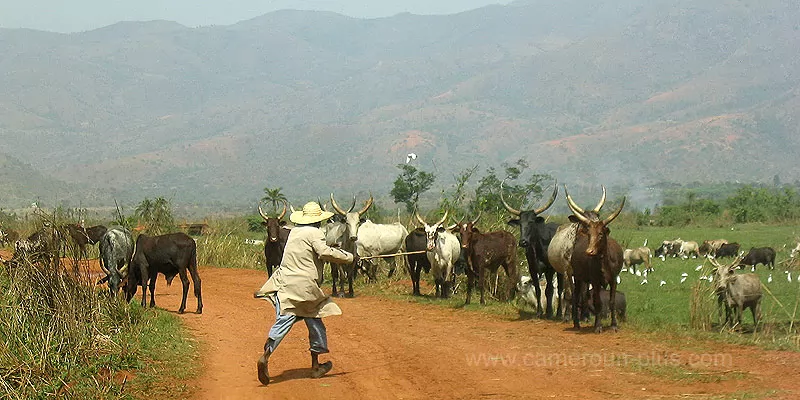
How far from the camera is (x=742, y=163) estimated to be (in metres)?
145

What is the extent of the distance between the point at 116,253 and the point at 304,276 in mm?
7209

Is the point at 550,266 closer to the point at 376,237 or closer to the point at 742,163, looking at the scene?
the point at 376,237

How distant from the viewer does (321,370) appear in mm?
11656

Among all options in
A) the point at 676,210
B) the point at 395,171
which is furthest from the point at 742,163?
the point at 676,210

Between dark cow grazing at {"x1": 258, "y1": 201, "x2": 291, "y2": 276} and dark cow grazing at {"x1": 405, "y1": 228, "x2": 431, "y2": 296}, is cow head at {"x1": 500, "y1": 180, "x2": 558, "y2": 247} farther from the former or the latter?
dark cow grazing at {"x1": 258, "y1": 201, "x2": 291, "y2": 276}

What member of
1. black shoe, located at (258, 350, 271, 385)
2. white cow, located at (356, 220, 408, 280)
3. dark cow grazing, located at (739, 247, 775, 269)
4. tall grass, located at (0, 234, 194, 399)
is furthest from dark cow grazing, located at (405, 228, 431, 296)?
dark cow grazing, located at (739, 247, 775, 269)

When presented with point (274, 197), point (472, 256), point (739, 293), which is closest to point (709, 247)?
point (274, 197)

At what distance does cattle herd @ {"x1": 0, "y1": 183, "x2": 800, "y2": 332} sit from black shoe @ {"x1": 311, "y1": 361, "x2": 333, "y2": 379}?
6.72 feet

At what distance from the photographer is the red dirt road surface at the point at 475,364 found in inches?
430

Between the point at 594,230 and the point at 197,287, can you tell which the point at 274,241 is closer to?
the point at 197,287

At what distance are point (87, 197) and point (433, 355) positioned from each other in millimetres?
121855

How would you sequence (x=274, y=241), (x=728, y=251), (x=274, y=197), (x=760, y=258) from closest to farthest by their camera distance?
1. (x=274, y=241)
2. (x=760, y=258)
3. (x=728, y=251)
4. (x=274, y=197)

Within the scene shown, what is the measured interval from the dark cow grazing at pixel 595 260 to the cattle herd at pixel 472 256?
0.02 meters

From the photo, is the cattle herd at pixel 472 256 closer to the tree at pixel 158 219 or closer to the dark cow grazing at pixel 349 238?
the dark cow grazing at pixel 349 238
